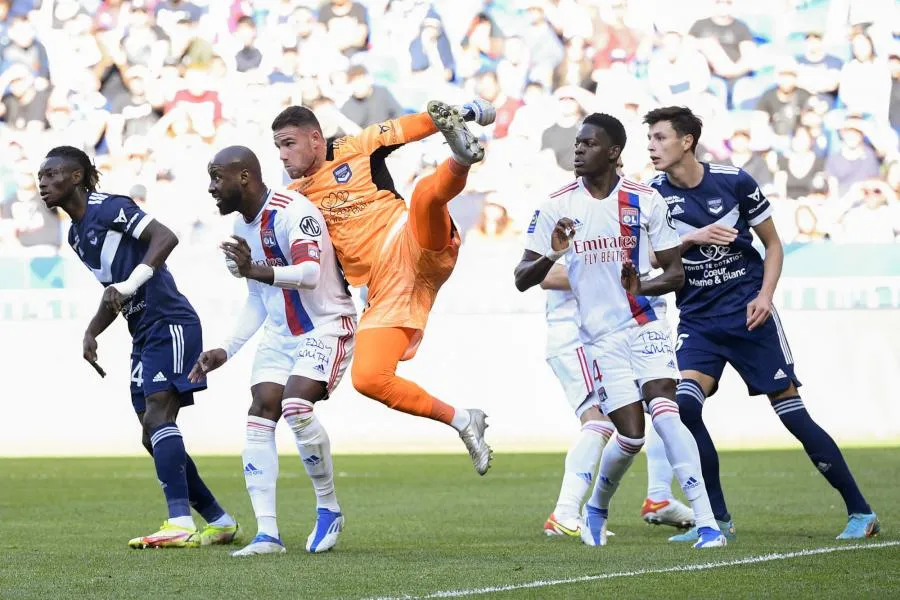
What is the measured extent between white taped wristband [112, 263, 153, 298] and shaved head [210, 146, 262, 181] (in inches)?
26.3

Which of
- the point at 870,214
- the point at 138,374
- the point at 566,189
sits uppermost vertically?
the point at 870,214

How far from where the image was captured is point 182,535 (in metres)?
6.84

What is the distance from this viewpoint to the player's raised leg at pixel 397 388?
6531 mm

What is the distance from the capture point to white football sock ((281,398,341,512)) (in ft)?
21.1

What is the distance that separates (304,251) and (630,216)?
1485 millimetres

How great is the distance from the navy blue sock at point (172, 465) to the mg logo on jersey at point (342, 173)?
58.1 inches

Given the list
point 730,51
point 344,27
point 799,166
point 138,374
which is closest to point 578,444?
point 138,374

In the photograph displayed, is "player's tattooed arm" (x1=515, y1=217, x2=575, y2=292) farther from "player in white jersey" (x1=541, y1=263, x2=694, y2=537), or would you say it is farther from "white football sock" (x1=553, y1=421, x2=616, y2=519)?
"white football sock" (x1=553, y1=421, x2=616, y2=519)

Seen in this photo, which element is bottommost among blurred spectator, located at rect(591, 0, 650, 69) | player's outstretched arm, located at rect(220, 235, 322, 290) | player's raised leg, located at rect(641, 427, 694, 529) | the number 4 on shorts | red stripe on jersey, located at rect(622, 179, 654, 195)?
player's raised leg, located at rect(641, 427, 694, 529)

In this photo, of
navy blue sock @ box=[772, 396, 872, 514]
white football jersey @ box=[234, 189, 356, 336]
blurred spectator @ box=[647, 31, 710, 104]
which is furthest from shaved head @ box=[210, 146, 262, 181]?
blurred spectator @ box=[647, 31, 710, 104]

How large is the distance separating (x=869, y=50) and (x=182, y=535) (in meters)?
13.5

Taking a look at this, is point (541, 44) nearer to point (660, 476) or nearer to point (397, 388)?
point (660, 476)

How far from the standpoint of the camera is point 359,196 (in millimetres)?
6922

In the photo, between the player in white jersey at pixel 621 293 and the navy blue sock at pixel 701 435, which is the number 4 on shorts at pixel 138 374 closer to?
the player in white jersey at pixel 621 293
